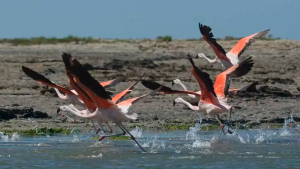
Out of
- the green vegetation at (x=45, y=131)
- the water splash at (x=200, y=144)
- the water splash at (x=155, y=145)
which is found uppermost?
the water splash at (x=200, y=144)

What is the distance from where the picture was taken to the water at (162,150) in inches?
408

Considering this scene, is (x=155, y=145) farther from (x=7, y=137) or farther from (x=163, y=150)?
(x=7, y=137)

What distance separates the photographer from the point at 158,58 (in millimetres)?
26359

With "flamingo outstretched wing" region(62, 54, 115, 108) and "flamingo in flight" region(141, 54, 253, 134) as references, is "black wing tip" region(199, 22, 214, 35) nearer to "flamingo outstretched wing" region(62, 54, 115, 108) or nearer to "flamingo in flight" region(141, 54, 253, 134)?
"flamingo in flight" region(141, 54, 253, 134)

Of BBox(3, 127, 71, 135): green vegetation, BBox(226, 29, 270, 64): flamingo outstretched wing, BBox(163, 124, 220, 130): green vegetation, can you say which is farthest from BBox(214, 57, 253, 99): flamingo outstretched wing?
BBox(226, 29, 270, 64): flamingo outstretched wing

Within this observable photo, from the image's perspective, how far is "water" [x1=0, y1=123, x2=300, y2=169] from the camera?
1035cm

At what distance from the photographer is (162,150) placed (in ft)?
38.2

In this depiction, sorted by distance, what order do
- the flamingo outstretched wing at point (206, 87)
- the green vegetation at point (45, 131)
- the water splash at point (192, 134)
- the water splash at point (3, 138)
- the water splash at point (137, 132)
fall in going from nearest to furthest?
the flamingo outstretched wing at point (206, 87) → the water splash at point (3, 138) → the water splash at point (192, 134) → the water splash at point (137, 132) → the green vegetation at point (45, 131)

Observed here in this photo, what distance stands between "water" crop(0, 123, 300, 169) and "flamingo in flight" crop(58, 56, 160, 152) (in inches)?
19.5

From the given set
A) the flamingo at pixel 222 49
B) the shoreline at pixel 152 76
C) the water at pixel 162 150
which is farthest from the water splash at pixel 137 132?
the flamingo at pixel 222 49

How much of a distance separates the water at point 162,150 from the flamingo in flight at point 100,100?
0.50 metres

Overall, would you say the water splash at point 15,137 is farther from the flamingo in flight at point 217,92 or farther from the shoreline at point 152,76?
the flamingo in flight at point 217,92

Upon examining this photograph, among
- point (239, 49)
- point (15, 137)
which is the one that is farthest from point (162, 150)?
point (239, 49)

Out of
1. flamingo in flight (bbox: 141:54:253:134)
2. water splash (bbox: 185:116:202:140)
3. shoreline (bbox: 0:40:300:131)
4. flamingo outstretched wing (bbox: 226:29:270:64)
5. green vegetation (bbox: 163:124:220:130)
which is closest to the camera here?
flamingo in flight (bbox: 141:54:253:134)
